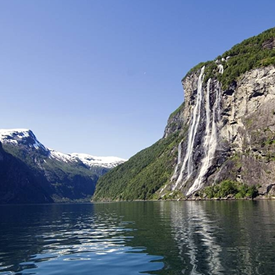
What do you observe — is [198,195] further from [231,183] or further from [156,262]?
[156,262]

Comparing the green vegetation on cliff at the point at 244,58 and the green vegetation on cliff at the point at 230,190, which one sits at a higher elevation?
the green vegetation on cliff at the point at 244,58

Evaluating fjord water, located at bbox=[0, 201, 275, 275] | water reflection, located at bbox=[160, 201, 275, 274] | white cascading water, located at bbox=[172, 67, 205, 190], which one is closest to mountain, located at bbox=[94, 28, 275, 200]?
white cascading water, located at bbox=[172, 67, 205, 190]

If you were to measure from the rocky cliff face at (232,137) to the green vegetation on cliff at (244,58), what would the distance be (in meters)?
3.59

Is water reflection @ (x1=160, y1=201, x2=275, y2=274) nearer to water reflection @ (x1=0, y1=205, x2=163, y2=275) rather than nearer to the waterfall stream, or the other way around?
water reflection @ (x1=0, y1=205, x2=163, y2=275)

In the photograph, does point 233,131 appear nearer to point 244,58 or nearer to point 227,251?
point 244,58

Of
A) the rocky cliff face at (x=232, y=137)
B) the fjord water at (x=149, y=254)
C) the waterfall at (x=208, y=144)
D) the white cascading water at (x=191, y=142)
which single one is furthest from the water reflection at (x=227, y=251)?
the white cascading water at (x=191, y=142)

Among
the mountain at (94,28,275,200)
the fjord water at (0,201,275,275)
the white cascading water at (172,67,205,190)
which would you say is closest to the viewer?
the fjord water at (0,201,275,275)

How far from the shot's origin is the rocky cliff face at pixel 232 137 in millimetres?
115419

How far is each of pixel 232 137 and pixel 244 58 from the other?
45075mm

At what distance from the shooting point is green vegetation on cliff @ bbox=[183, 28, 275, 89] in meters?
138

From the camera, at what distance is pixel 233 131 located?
13512 cm

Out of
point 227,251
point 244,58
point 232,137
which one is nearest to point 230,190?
point 232,137

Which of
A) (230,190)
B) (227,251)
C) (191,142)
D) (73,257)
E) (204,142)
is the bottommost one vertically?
(73,257)

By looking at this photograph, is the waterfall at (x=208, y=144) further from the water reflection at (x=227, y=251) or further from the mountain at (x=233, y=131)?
the water reflection at (x=227, y=251)
